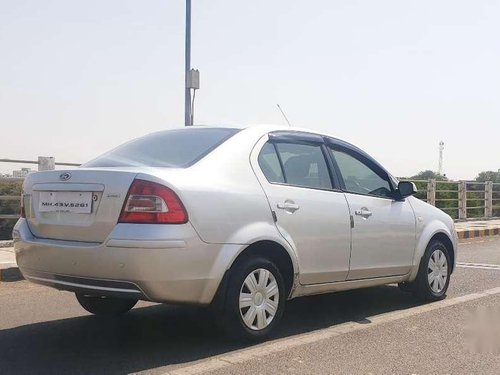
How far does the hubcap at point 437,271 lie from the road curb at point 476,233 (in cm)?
866

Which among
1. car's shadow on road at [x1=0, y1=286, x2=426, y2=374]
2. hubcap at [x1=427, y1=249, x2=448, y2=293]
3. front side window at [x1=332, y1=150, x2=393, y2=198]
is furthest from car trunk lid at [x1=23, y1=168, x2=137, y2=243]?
hubcap at [x1=427, y1=249, x2=448, y2=293]

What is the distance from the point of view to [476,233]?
15484 millimetres

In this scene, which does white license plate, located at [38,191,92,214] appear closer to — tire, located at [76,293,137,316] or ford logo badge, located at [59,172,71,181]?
ford logo badge, located at [59,172,71,181]

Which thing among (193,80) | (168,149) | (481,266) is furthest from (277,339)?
(193,80)

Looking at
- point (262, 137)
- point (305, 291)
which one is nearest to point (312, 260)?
point (305, 291)

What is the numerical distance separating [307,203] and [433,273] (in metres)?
2.11

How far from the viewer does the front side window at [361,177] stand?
18.1 feet

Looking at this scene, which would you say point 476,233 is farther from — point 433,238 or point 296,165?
point 296,165

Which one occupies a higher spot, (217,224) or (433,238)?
(217,224)

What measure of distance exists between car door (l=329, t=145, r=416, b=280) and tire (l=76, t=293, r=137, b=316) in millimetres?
1938

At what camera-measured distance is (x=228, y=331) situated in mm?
4352

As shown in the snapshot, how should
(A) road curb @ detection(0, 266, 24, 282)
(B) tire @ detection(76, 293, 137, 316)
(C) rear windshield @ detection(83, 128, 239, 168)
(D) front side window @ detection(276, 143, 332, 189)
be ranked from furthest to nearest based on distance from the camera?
(A) road curb @ detection(0, 266, 24, 282), (B) tire @ detection(76, 293, 137, 316), (D) front side window @ detection(276, 143, 332, 189), (C) rear windshield @ detection(83, 128, 239, 168)

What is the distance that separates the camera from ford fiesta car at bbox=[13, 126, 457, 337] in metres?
4.00

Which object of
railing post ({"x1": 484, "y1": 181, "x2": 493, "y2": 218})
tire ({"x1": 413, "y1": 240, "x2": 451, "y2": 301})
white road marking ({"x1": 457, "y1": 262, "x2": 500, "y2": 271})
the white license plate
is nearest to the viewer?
the white license plate
